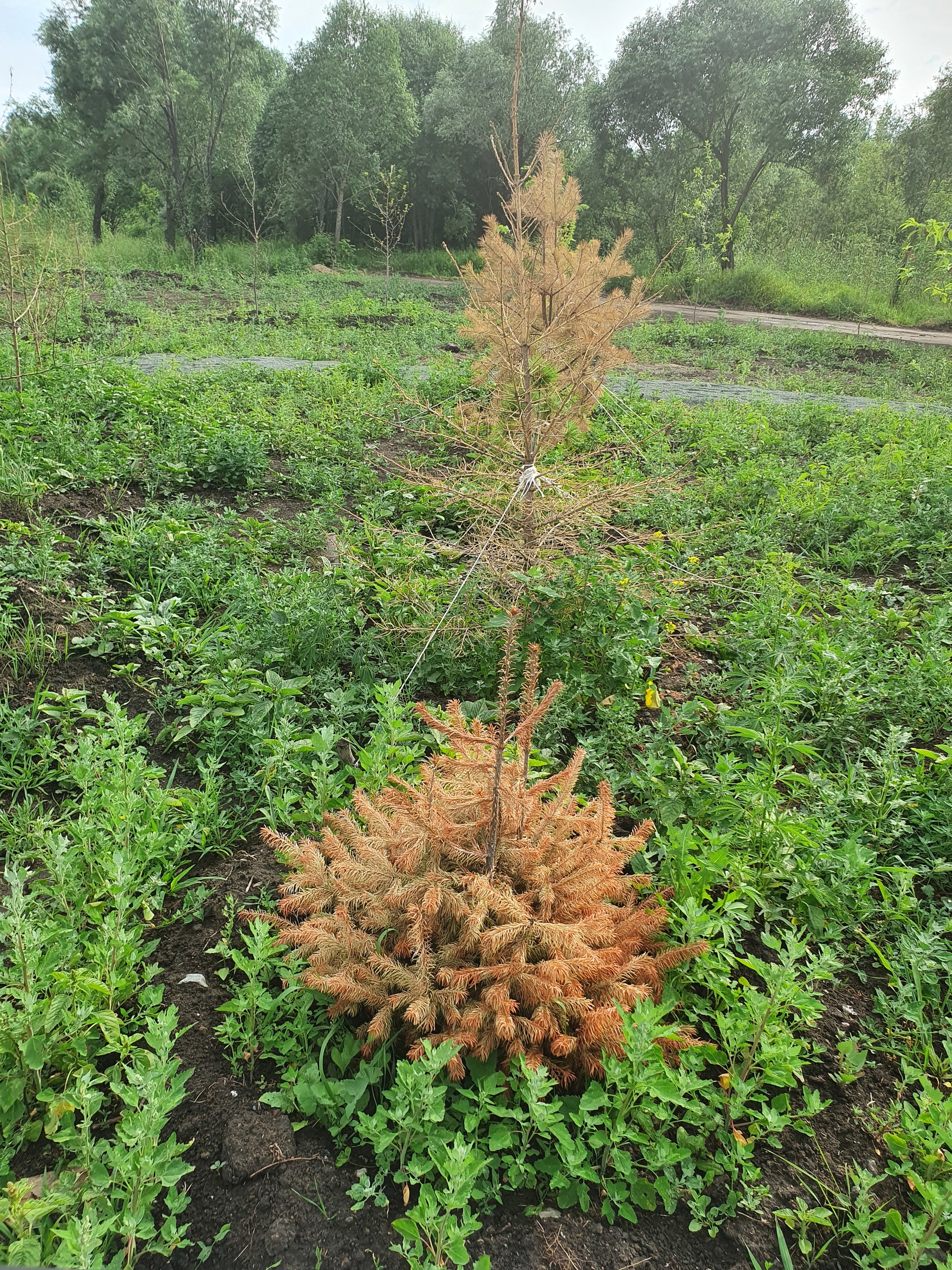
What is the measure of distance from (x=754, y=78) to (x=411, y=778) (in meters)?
25.6

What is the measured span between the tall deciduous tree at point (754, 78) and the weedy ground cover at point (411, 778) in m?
19.4

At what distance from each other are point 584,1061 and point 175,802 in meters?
1.54

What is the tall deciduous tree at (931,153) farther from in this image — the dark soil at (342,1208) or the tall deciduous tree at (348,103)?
the dark soil at (342,1208)

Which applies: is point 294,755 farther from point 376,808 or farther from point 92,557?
point 92,557

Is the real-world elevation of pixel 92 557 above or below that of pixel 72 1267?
above

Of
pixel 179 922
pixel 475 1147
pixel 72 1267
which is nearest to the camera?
pixel 72 1267

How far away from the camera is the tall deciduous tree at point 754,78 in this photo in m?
20.4

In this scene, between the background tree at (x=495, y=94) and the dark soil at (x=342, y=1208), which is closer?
the dark soil at (x=342, y=1208)

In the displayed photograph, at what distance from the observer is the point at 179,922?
2.21 m

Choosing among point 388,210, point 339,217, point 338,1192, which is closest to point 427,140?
point 339,217

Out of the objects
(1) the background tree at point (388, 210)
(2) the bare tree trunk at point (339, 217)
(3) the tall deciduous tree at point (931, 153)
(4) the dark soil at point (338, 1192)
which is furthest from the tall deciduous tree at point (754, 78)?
(4) the dark soil at point (338, 1192)

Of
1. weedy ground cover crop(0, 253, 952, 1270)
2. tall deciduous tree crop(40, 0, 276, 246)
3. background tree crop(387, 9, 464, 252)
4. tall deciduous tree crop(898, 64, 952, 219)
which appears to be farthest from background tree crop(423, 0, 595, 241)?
weedy ground cover crop(0, 253, 952, 1270)

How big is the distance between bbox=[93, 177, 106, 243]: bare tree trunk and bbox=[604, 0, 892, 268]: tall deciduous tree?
19730 mm

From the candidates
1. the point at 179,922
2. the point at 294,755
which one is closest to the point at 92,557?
the point at 294,755
